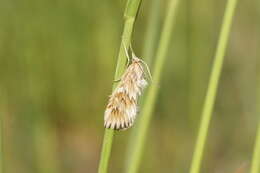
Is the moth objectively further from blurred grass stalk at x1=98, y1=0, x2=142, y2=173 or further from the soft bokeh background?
the soft bokeh background

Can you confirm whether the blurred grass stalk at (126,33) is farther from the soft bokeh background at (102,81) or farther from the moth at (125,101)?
the soft bokeh background at (102,81)

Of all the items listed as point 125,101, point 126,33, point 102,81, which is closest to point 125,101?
point 125,101

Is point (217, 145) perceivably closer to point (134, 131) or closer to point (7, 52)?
point (7, 52)

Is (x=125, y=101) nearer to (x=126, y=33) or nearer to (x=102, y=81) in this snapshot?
(x=126, y=33)

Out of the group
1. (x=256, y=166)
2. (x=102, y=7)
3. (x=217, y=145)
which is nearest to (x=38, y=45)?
(x=102, y=7)

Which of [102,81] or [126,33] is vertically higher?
[126,33]

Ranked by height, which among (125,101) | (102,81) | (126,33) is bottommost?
(102,81)
